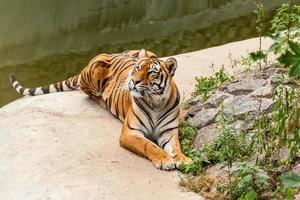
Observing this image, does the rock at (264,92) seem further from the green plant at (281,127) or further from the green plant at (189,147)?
the green plant at (189,147)

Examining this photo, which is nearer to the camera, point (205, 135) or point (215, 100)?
point (205, 135)

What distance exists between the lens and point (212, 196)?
13.8ft

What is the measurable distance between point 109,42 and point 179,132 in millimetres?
6657

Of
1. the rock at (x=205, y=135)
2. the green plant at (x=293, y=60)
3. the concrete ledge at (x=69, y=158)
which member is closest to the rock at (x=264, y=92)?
the rock at (x=205, y=135)

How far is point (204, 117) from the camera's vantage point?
5.10m

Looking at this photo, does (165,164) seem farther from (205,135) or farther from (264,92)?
(264,92)

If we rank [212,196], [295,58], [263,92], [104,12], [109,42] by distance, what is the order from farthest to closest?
[104,12]
[109,42]
[263,92]
[212,196]
[295,58]

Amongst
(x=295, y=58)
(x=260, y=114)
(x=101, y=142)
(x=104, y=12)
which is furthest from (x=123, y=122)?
(x=104, y=12)

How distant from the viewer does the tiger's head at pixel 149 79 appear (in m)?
5.00

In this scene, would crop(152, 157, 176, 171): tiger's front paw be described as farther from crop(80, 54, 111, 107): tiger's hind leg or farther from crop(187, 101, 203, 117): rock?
crop(80, 54, 111, 107): tiger's hind leg

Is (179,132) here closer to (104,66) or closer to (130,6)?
(104,66)

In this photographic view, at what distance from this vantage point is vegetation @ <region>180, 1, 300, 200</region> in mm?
3867

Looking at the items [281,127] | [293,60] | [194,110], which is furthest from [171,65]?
[293,60]

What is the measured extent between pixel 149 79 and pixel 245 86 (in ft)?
2.34
